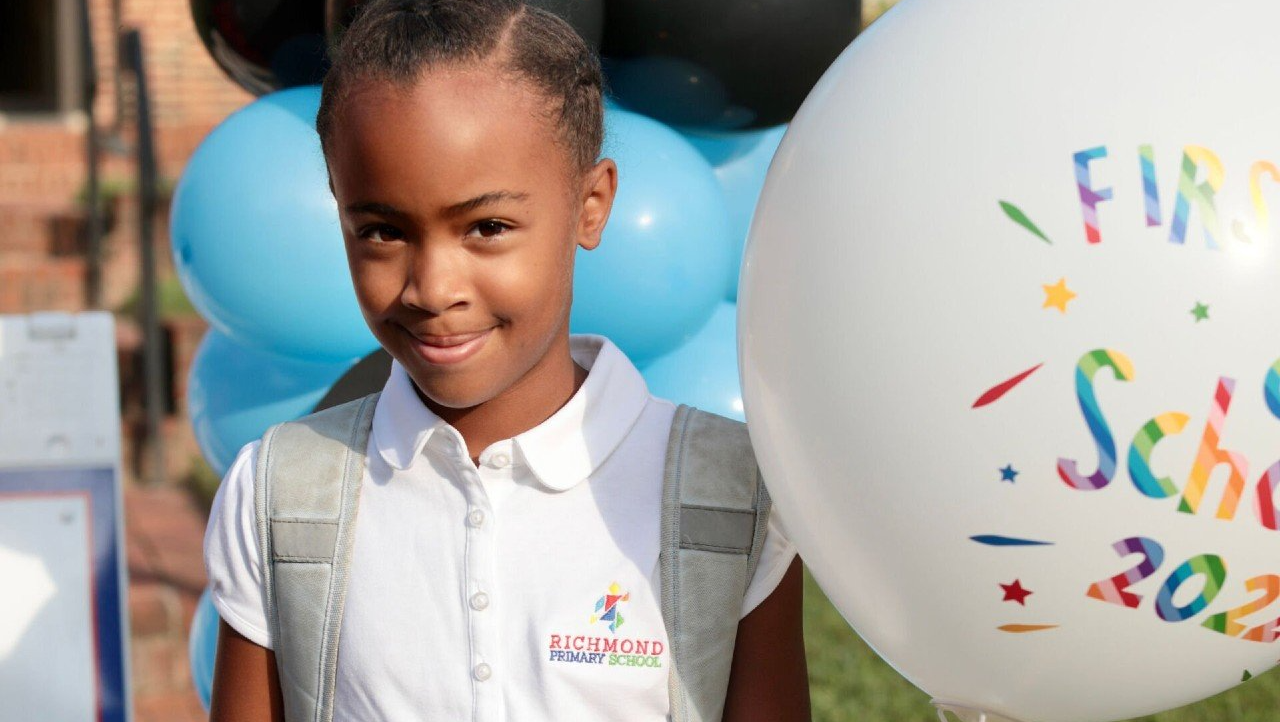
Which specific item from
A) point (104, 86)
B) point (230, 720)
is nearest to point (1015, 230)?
point (230, 720)

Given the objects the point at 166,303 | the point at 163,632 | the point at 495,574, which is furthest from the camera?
the point at 166,303

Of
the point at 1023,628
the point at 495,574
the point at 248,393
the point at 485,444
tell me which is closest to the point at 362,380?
the point at 248,393

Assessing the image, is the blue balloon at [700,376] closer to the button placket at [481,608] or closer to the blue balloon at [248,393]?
the blue balloon at [248,393]

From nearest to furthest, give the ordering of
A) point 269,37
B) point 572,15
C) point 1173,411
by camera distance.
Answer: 1. point 1173,411
2. point 572,15
3. point 269,37

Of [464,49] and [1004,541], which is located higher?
[464,49]

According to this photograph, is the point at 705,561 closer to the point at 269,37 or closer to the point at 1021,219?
the point at 1021,219

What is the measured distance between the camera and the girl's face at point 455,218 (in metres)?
1.32

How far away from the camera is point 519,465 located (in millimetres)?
1479

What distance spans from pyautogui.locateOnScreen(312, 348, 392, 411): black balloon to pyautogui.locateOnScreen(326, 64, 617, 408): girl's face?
0.64 meters

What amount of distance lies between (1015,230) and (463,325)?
1.68ft

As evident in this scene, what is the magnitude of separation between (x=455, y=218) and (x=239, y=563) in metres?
0.42

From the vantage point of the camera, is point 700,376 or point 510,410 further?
point 700,376

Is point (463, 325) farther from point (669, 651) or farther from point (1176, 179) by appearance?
point (1176, 179)

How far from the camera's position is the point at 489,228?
136cm
